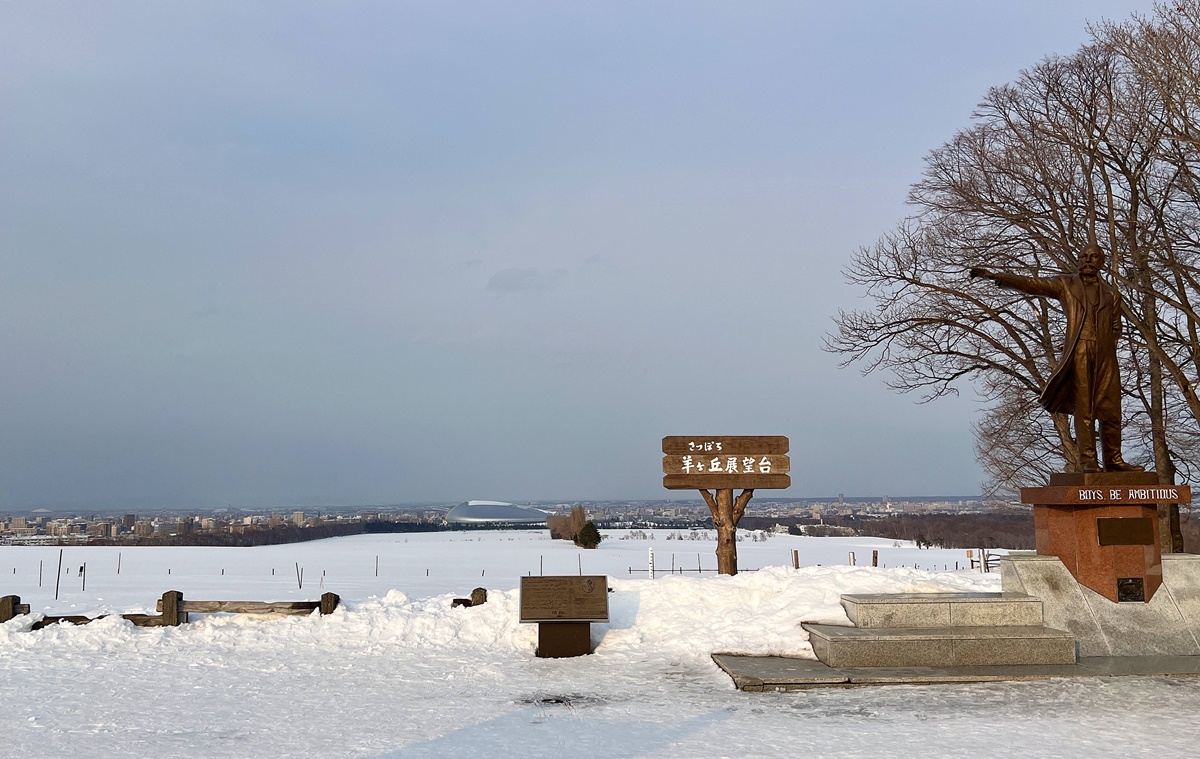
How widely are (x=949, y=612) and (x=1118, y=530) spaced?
2.32m

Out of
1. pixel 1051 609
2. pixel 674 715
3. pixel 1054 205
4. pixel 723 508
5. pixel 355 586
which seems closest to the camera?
pixel 674 715

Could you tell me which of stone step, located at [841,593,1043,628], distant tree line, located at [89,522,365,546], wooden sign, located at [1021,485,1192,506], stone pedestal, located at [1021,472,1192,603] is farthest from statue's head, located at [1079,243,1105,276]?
distant tree line, located at [89,522,365,546]

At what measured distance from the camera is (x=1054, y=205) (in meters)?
18.6

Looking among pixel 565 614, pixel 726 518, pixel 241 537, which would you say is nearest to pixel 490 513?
pixel 241 537

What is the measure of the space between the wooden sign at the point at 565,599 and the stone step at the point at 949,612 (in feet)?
10.7

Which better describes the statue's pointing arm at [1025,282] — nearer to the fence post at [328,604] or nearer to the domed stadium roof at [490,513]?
the fence post at [328,604]

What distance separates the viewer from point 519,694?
9.19 metres

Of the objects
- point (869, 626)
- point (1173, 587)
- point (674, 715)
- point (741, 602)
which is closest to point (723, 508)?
point (741, 602)

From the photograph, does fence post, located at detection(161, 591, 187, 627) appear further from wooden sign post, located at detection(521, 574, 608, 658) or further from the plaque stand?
the plaque stand

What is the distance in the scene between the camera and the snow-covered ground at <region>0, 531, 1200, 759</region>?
7125 millimetres

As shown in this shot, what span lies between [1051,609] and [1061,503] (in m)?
1.31

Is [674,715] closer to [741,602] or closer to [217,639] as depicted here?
[741,602]

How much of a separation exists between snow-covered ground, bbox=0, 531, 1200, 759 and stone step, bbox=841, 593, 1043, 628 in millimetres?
694

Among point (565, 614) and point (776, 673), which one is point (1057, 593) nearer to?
point (776, 673)
